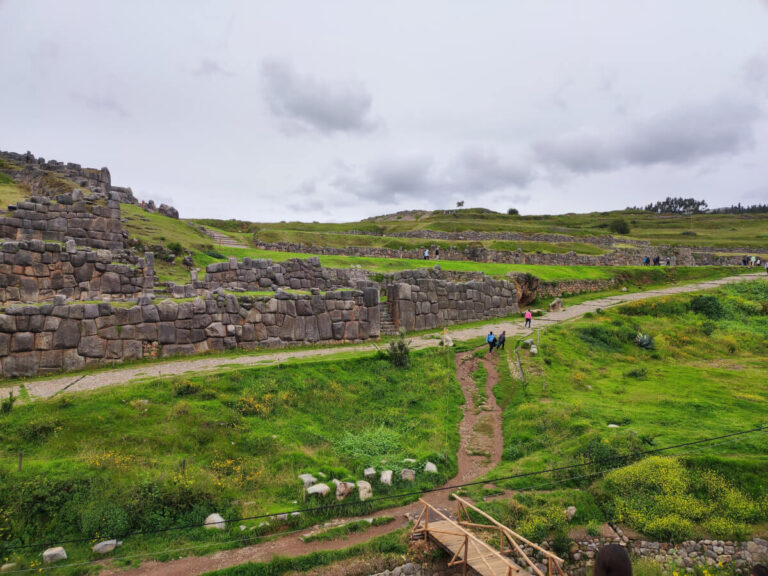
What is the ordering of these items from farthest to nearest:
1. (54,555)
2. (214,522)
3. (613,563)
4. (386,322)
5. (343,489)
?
(386,322) → (343,489) → (214,522) → (54,555) → (613,563)

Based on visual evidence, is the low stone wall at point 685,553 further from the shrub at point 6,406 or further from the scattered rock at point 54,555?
the shrub at point 6,406

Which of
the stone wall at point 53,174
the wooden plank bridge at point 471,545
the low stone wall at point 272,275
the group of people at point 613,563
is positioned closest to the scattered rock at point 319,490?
the wooden plank bridge at point 471,545

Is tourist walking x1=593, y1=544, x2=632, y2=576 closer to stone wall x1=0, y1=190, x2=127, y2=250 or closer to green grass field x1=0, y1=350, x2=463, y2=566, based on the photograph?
green grass field x1=0, y1=350, x2=463, y2=566

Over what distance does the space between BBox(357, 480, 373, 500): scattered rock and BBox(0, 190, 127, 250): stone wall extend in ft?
69.2

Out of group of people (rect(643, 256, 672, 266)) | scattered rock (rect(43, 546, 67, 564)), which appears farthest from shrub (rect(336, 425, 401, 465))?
group of people (rect(643, 256, 672, 266))

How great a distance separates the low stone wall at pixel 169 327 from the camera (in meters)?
13.5

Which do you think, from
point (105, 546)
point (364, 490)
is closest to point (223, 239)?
point (364, 490)

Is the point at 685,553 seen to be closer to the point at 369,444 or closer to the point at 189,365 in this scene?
the point at 369,444

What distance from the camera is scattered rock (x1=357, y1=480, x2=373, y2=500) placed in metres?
10.4

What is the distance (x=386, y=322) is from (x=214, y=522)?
16415 mm

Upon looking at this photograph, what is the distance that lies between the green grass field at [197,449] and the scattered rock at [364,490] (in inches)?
6.1

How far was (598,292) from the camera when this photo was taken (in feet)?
126

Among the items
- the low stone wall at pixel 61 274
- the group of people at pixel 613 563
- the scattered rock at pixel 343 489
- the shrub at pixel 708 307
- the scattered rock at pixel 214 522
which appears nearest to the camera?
the group of people at pixel 613 563

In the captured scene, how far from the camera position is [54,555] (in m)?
7.62
